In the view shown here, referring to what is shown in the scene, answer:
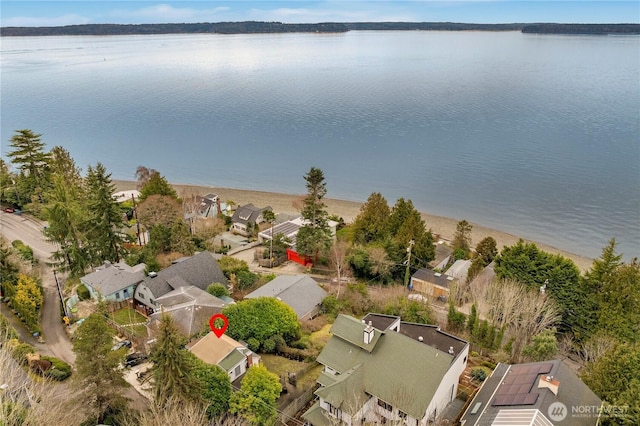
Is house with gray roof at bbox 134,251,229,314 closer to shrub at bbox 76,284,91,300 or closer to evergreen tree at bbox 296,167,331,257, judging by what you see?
shrub at bbox 76,284,91,300

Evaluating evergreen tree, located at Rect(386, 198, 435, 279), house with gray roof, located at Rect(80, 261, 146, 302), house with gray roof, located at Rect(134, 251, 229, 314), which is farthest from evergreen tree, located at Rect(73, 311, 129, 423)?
evergreen tree, located at Rect(386, 198, 435, 279)

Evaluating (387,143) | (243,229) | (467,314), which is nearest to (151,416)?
(467,314)

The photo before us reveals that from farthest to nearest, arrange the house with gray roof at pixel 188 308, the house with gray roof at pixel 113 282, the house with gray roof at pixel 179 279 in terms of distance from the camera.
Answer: the house with gray roof at pixel 113 282 → the house with gray roof at pixel 179 279 → the house with gray roof at pixel 188 308

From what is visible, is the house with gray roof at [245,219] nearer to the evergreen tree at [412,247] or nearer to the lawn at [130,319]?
the evergreen tree at [412,247]

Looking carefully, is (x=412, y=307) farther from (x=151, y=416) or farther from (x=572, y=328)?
(x=151, y=416)

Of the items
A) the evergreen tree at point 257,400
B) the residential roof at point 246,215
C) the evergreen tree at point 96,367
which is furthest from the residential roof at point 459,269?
the evergreen tree at point 96,367

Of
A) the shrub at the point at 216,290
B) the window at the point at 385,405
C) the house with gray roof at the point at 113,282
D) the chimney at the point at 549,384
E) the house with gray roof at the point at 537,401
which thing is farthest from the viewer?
the house with gray roof at the point at 113,282
